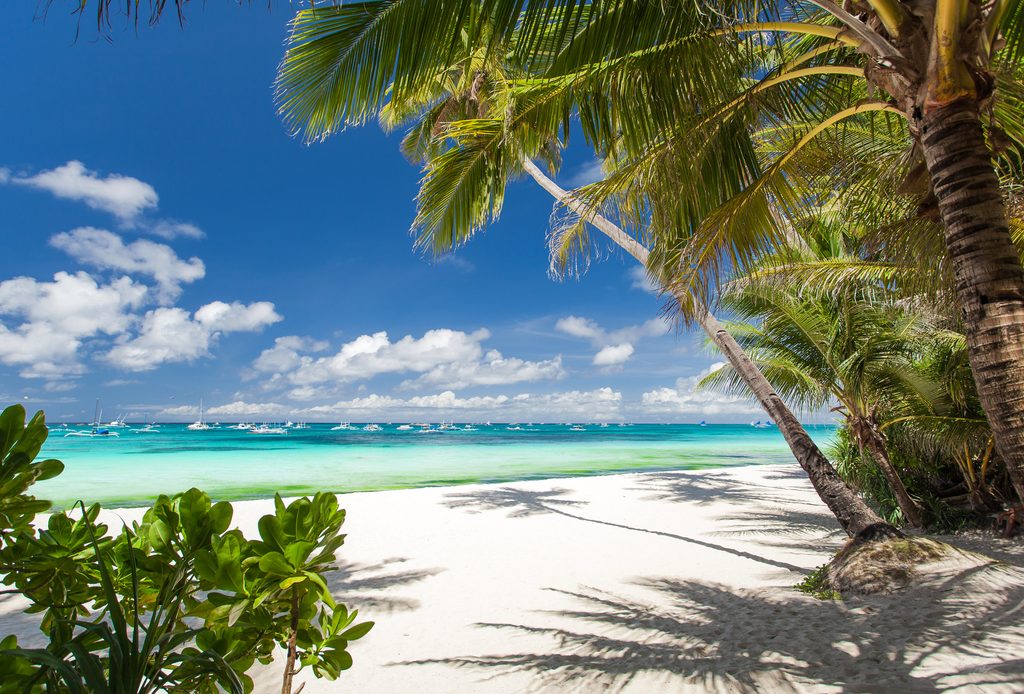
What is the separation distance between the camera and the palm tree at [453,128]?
2.78 meters

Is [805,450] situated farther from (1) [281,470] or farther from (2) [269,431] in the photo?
(2) [269,431]

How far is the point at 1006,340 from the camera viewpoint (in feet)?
6.47

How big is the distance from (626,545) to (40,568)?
6.29m

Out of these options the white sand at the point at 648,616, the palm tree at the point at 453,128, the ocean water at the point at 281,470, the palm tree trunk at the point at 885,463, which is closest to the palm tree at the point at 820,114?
the palm tree at the point at 453,128

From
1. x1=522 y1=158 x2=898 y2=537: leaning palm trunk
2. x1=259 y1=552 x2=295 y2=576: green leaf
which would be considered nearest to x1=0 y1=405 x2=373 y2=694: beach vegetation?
x1=259 y1=552 x2=295 y2=576: green leaf

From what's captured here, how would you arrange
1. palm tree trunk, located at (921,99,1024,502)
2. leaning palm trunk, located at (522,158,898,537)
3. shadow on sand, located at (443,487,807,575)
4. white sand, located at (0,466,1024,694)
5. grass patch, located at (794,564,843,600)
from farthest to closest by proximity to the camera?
shadow on sand, located at (443,487,807,575) < leaning palm trunk, located at (522,158,898,537) < grass patch, located at (794,564,843,600) < white sand, located at (0,466,1024,694) < palm tree trunk, located at (921,99,1024,502)

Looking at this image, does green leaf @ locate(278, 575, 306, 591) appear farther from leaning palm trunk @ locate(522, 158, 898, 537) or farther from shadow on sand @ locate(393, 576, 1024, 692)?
leaning palm trunk @ locate(522, 158, 898, 537)

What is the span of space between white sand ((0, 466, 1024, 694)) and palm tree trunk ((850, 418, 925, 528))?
40.2 inches

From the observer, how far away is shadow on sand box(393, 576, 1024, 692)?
2.66 meters

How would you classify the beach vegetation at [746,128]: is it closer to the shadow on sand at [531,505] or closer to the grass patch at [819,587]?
the grass patch at [819,587]

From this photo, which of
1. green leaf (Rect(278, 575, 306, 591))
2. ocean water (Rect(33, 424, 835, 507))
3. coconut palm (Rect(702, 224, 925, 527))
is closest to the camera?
green leaf (Rect(278, 575, 306, 591))

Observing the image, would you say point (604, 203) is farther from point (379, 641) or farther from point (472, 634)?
point (379, 641)

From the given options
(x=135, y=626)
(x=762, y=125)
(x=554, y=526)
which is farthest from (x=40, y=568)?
(x=554, y=526)

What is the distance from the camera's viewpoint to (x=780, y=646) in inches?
124
